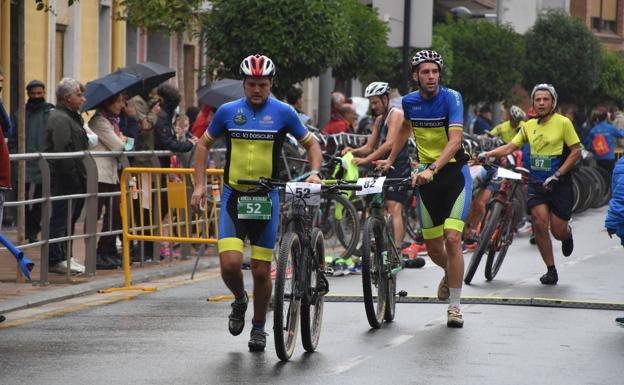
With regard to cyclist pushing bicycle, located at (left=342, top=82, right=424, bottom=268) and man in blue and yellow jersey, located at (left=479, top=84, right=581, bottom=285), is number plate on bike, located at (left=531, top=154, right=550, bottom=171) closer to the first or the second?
man in blue and yellow jersey, located at (left=479, top=84, right=581, bottom=285)

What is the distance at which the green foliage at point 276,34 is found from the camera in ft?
76.1

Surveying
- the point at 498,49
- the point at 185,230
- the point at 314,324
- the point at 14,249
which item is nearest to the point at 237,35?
the point at 185,230

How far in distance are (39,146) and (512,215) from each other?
16.9 ft

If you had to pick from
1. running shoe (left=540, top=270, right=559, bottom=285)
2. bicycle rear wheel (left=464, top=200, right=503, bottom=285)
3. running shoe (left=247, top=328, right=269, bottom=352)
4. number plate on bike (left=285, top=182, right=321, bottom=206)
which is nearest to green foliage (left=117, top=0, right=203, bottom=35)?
bicycle rear wheel (left=464, top=200, right=503, bottom=285)

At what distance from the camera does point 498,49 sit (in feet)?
150

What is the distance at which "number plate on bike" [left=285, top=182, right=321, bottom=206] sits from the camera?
9891mm

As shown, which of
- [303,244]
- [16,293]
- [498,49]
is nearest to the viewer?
A: [303,244]

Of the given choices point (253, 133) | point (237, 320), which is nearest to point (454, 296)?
point (237, 320)

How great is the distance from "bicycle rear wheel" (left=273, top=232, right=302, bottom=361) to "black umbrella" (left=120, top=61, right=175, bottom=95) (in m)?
8.03

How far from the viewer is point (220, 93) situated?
19453mm

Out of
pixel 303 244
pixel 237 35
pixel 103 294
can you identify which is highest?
pixel 237 35

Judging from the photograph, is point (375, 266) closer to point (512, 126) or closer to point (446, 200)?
point (446, 200)

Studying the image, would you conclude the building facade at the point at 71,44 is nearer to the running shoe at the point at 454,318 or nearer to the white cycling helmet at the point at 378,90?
the white cycling helmet at the point at 378,90

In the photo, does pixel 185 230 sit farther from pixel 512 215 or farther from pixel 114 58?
pixel 114 58
